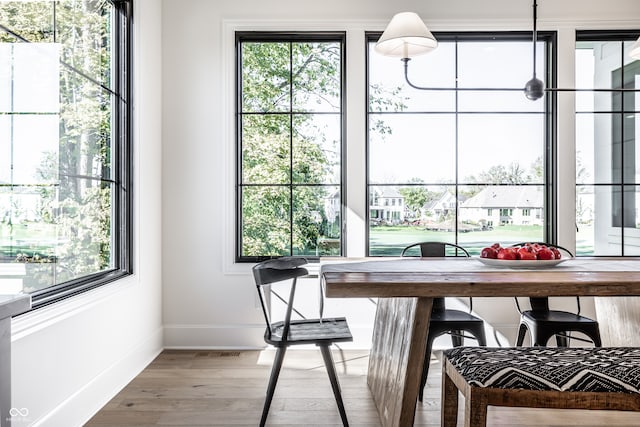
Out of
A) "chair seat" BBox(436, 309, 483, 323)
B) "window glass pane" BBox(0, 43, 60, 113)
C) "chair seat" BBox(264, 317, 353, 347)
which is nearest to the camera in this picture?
"window glass pane" BBox(0, 43, 60, 113)

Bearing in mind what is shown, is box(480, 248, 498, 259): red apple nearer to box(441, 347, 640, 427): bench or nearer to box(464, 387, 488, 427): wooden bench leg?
box(441, 347, 640, 427): bench

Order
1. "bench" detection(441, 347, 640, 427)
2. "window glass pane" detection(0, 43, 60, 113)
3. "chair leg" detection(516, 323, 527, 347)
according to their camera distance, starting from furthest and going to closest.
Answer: "chair leg" detection(516, 323, 527, 347) → "window glass pane" detection(0, 43, 60, 113) → "bench" detection(441, 347, 640, 427)

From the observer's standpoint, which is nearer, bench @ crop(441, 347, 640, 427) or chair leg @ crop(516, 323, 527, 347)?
bench @ crop(441, 347, 640, 427)

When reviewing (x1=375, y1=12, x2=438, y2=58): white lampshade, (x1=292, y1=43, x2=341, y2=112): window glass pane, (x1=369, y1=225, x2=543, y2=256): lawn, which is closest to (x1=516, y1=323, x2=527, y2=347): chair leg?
(x1=369, y1=225, x2=543, y2=256): lawn

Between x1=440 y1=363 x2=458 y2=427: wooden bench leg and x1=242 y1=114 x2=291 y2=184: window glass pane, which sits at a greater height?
x1=242 y1=114 x2=291 y2=184: window glass pane

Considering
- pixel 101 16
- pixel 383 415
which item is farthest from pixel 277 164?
pixel 383 415

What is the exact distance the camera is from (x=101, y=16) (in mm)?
2742

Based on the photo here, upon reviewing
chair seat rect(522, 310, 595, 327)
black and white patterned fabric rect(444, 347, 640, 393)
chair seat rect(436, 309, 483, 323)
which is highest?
black and white patterned fabric rect(444, 347, 640, 393)

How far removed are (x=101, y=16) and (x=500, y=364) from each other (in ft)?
8.96

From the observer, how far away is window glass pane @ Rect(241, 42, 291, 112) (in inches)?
143

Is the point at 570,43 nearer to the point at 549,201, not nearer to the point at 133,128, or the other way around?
the point at 549,201

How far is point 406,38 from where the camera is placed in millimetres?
2303

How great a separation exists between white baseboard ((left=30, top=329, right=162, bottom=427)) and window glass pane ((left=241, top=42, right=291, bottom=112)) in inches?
73.8

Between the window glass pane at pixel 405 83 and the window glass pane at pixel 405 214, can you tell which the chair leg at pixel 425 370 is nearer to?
the window glass pane at pixel 405 214
